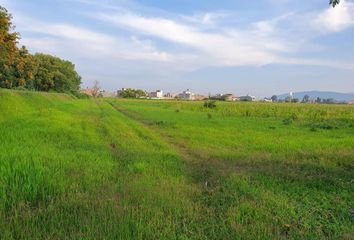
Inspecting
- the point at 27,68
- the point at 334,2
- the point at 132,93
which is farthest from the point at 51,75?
the point at 132,93

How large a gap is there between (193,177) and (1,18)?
901 inches

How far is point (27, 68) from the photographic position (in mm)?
51281

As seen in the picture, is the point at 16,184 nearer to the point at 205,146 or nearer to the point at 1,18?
the point at 205,146

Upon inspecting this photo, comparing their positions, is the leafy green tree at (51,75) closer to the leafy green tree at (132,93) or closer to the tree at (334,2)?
the tree at (334,2)

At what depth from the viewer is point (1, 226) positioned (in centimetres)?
487

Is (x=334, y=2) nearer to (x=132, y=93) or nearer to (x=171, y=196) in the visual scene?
(x=171, y=196)

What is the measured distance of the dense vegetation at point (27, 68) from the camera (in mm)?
27000

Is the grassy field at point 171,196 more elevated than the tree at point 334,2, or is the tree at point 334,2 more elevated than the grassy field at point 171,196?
the tree at point 334,2

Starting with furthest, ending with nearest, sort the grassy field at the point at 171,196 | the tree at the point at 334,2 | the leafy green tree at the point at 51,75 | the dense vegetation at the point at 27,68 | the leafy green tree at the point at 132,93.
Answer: the leafy green tree at the point at 132,93 → the leafy green tree at the point at 51,75 → the dense vegetation at the point at 27,68 → the tree at the point at 334,2 → the grassy field at the point at 171,196

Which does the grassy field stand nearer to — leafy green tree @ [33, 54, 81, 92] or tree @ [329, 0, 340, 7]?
tree @ [329, 0, 340, 7]

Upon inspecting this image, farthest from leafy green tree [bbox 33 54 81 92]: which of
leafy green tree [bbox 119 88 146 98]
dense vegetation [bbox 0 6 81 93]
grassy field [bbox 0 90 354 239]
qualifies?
leafy green tree [bbox 119 88 146 98]

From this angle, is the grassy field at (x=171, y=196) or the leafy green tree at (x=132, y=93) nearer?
the grassy field at (x=171, y=196)

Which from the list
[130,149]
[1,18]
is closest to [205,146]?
[130,149]

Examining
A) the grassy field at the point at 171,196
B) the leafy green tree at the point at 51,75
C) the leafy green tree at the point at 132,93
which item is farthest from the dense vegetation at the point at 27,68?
the leafy green tree at the point at 132,93
